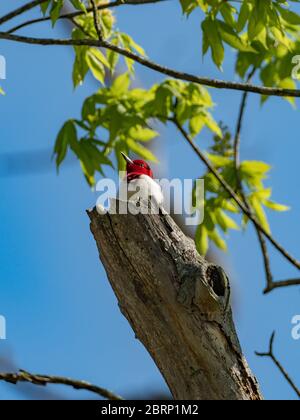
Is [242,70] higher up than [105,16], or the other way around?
[105,16]

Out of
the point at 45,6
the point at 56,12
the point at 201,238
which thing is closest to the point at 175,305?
the point at 56,12

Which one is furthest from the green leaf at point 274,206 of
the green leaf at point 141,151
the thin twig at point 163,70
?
the thin twig at point 163,70

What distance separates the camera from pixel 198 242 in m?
6.04

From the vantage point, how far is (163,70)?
4.54m

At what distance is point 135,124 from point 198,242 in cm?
99

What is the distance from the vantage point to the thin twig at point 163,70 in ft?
14.2

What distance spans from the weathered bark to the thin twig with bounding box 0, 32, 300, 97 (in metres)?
1.15

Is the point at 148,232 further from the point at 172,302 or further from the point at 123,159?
the point at 123,159

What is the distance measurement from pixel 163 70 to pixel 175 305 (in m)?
1.63

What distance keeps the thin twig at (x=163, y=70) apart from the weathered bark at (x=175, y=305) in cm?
115

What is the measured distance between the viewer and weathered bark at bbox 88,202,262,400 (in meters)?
3.38

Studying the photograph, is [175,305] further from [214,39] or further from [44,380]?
[214,39]

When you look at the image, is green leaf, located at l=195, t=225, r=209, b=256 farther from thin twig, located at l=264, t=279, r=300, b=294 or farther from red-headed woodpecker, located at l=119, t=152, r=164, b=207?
thin twig, located at l=264, t=279, r=300, b=294
